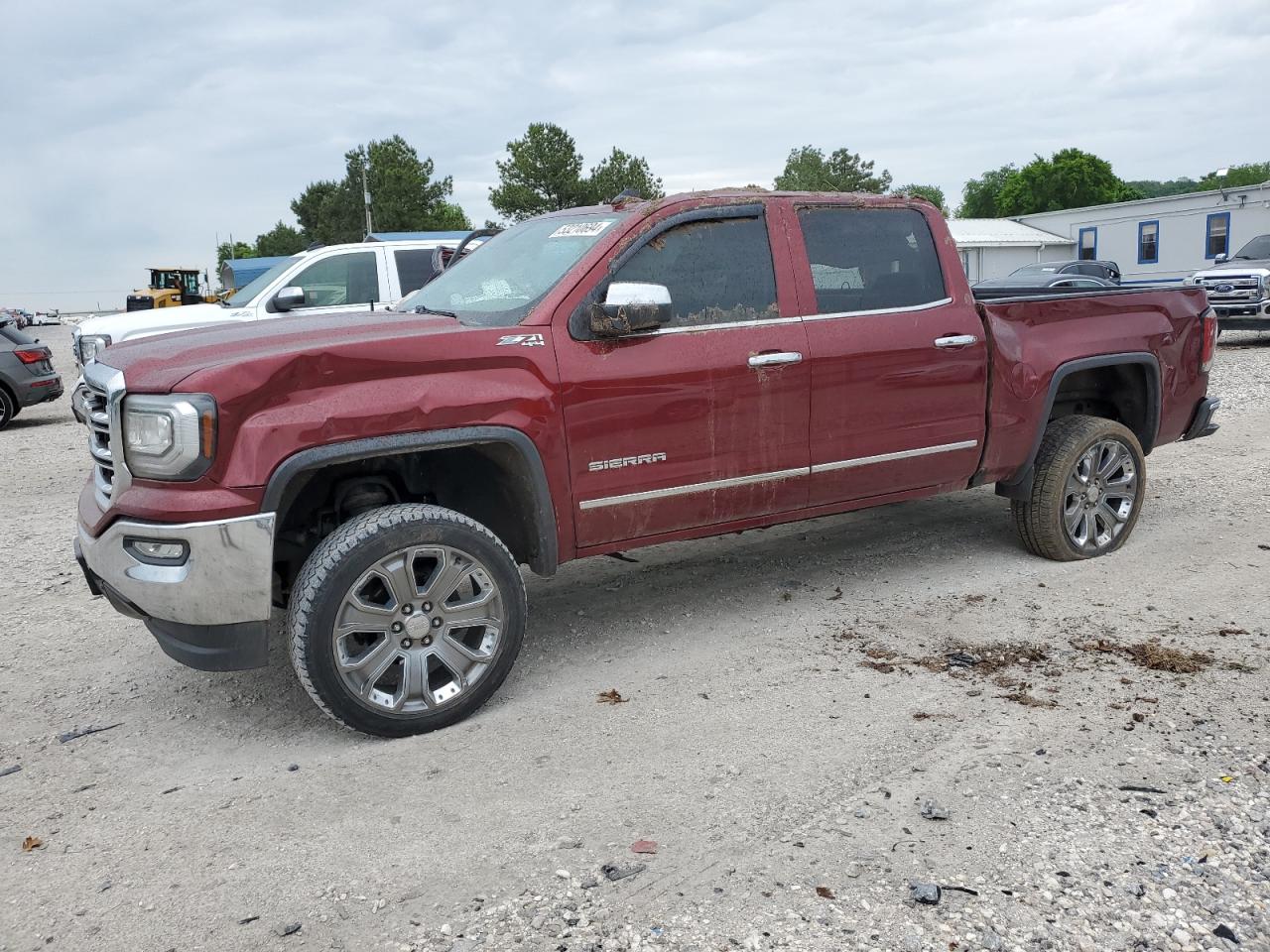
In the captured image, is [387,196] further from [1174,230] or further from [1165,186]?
[1165,186]

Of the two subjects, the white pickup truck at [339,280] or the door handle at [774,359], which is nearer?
the door handle at [774,359]

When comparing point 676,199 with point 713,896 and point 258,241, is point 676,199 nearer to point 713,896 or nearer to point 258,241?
point 713,896

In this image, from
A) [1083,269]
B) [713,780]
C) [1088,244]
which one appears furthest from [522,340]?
[1088,244]

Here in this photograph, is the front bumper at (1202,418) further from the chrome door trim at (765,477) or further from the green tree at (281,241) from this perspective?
the green tree at (281,241)

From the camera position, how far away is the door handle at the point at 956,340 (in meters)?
5.07

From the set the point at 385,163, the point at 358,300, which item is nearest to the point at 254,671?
the point at 358,300

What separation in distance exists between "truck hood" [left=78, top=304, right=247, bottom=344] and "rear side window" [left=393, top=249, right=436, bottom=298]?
1489mm

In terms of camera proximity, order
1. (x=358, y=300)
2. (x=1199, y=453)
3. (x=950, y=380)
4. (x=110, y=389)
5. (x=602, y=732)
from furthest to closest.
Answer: (x=358, y=300)
(x=1199, y=453)
(x=950, y=380)
(x=602, y=732)
(x=110, y=389)

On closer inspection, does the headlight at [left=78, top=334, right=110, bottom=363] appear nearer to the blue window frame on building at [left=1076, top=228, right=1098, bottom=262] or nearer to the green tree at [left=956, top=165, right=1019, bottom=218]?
the blue window frame on building at [left=1076, top=228, right=1098, bottom=262]

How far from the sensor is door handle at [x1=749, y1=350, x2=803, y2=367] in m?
4.55

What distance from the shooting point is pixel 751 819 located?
10.6 feet

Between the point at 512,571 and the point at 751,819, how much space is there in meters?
1.31

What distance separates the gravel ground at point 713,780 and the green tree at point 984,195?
9711cm

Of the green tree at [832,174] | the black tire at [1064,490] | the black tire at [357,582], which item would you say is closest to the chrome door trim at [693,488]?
the black tire at [357,582]
